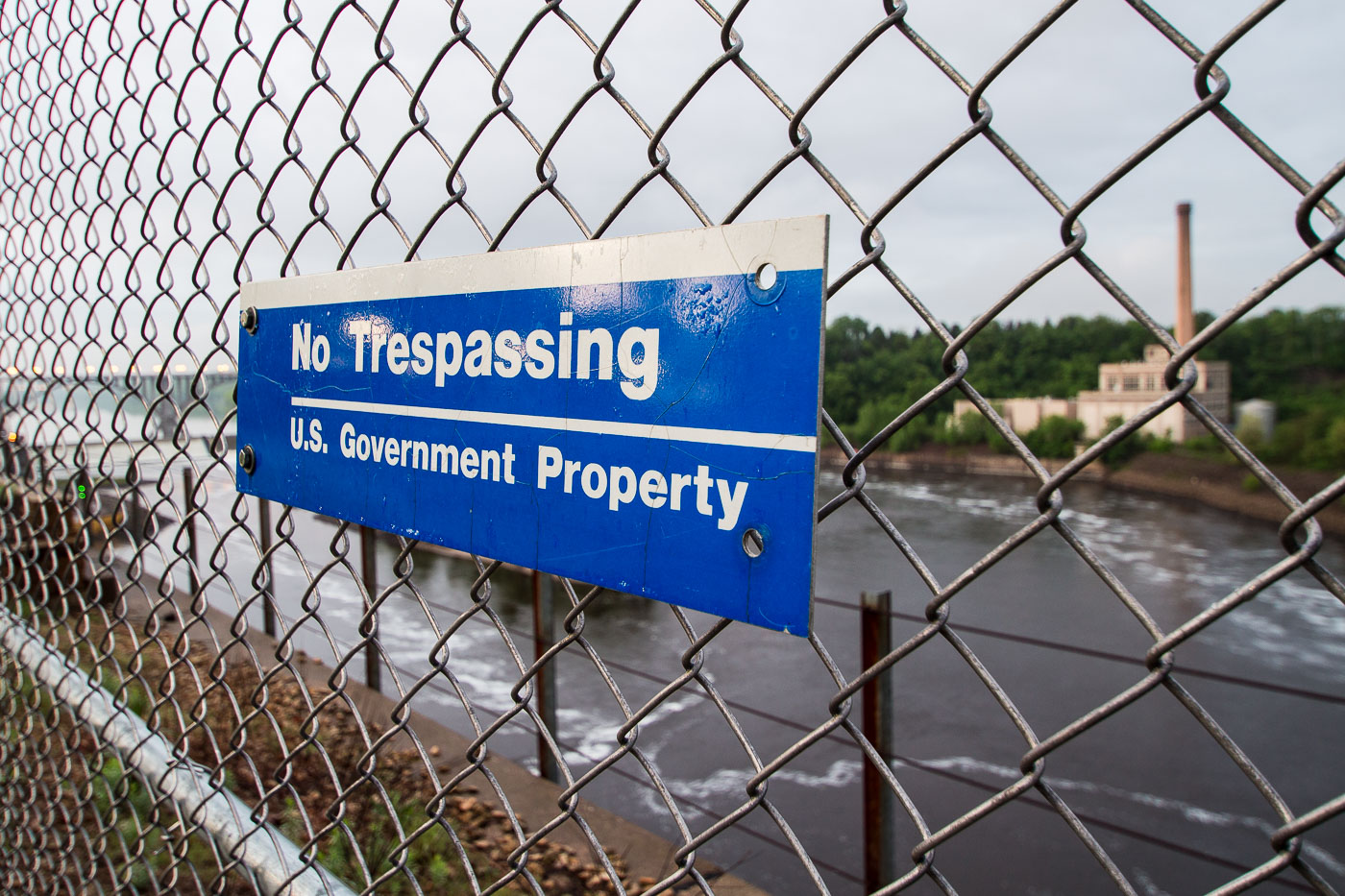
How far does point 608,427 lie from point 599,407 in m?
0.02

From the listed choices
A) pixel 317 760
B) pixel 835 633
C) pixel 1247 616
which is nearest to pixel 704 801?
pixel 317 760

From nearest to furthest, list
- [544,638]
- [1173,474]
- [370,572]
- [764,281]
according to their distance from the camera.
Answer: [764,281]
[544,638]
[370,572]
[1173,474]

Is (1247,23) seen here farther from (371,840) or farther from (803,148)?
(371,840)

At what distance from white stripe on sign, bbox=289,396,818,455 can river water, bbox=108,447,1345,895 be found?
101 cm

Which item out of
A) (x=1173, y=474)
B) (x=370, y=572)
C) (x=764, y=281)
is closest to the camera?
(x=764, y=281)

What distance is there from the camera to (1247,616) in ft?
147

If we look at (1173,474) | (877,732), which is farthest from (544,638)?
(1173,474)

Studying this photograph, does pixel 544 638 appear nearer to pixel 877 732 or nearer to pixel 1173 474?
pixel 877 732

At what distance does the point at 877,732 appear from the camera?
243cm

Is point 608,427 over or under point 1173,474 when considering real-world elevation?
over

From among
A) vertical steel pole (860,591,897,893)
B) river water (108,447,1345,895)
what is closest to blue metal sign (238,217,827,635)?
river water (108,447,1345,895)

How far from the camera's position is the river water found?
11.5 m

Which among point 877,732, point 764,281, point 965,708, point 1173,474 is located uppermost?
point 764,281

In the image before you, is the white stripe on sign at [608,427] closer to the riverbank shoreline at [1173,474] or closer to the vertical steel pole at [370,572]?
the vertical steel pole at [370,572]
